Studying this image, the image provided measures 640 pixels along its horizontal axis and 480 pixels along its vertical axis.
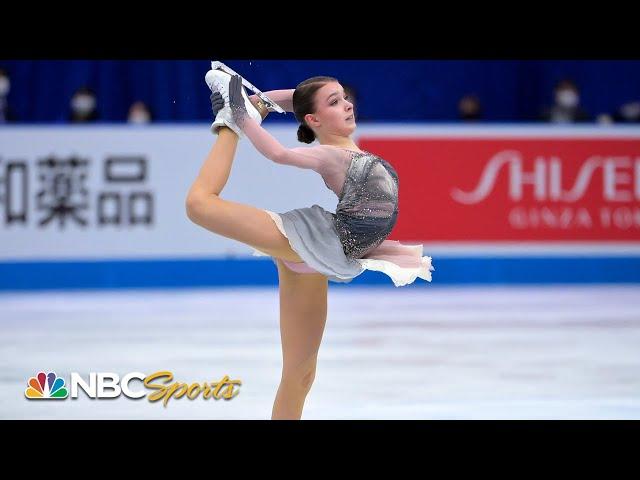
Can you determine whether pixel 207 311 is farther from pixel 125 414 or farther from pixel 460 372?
pixel 125 414

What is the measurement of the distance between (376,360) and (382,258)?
247 centimetres

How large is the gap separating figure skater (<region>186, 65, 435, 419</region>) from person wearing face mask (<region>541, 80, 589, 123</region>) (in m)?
7.33

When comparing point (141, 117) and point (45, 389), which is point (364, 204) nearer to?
point (45, 389)

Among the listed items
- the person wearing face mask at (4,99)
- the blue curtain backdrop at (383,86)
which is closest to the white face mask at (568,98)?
the blue curtain backdrop at (383,86)

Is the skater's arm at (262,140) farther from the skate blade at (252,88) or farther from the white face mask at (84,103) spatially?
the white face mask at (84,103)

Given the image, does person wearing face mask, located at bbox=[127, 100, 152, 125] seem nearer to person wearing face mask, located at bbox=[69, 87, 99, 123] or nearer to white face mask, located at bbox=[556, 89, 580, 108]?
person wearing face mask, located at bbox=[69, 87, 99, 123]

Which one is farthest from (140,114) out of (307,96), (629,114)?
(307,96)

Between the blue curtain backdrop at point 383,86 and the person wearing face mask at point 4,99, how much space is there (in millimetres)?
467

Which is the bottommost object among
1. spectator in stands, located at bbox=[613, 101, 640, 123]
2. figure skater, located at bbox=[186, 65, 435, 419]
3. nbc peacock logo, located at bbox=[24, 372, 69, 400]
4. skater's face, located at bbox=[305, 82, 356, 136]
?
nbc peacock logo, located at bbox=[24, 372, 69, 400]

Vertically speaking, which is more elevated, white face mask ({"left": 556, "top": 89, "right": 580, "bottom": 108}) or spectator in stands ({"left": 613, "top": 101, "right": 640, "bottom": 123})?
white face mask ({"left": 556, "top": 89, "right": 580, "bottom": 108})

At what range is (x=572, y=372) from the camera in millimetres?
5484

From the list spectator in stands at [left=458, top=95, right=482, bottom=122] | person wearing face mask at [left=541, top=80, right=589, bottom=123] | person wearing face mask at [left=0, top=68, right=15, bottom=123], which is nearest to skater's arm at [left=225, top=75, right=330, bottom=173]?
person wearing face mask at [left=0, top=68, right=15, bottom=123]

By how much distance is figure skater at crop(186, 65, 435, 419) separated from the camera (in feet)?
10.7

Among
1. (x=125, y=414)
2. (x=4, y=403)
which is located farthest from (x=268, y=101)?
(x=4, y=403)
